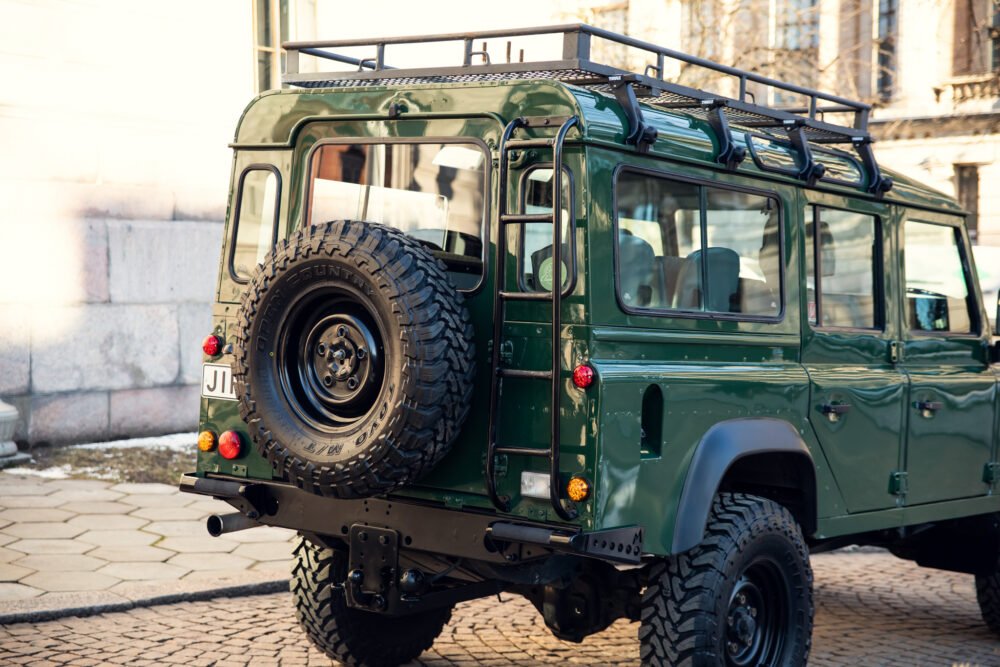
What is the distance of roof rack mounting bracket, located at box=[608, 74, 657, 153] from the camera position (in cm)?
445

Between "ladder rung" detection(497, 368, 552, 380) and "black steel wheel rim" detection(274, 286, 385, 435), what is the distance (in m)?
0.41

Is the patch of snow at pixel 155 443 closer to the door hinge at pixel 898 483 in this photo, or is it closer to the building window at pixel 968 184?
the door hinge at pixel 898 483

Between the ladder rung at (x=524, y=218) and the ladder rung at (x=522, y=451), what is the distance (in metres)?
0.77

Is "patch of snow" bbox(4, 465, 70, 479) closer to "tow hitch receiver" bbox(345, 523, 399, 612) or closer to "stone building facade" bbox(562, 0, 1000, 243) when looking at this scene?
"tow hitch receiver" bbox(345, 523, 399, 612)

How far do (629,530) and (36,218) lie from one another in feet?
22.3

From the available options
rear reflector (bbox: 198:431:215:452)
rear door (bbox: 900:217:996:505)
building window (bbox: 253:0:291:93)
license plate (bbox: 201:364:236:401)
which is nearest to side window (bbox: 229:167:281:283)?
license plate (bbox: 201:364:236:401)

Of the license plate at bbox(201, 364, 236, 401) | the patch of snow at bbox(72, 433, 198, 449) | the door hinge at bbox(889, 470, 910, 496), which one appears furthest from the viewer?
the patch of snow at bbox(72, 433, 198, 449)

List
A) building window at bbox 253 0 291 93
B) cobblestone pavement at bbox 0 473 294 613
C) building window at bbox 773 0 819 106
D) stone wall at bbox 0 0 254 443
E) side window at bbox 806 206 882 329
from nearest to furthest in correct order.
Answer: side window at bbox 806 206 882 329 → cobblestone pavement at bbox 0 473 294 613 → stone wall at bbox 0 0 254 443 → building window at bbox 253 0 291 93 → building window at bbox 773 0 819 106

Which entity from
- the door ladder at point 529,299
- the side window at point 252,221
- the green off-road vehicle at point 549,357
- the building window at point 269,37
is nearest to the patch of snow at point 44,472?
the building window at point 269,37

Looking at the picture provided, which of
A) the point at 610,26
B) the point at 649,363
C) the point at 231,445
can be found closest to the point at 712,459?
the point at 649,363

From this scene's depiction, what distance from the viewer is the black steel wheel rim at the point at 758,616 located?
475 cm

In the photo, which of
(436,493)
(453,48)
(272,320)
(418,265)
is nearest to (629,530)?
(436,493)

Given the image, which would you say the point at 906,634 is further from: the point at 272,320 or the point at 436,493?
the point at 272,320

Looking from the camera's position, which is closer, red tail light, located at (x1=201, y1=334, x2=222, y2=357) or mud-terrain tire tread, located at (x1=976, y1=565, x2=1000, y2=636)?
red tail light, located at (x1=201, y1=334, x2=222, y2=357)
